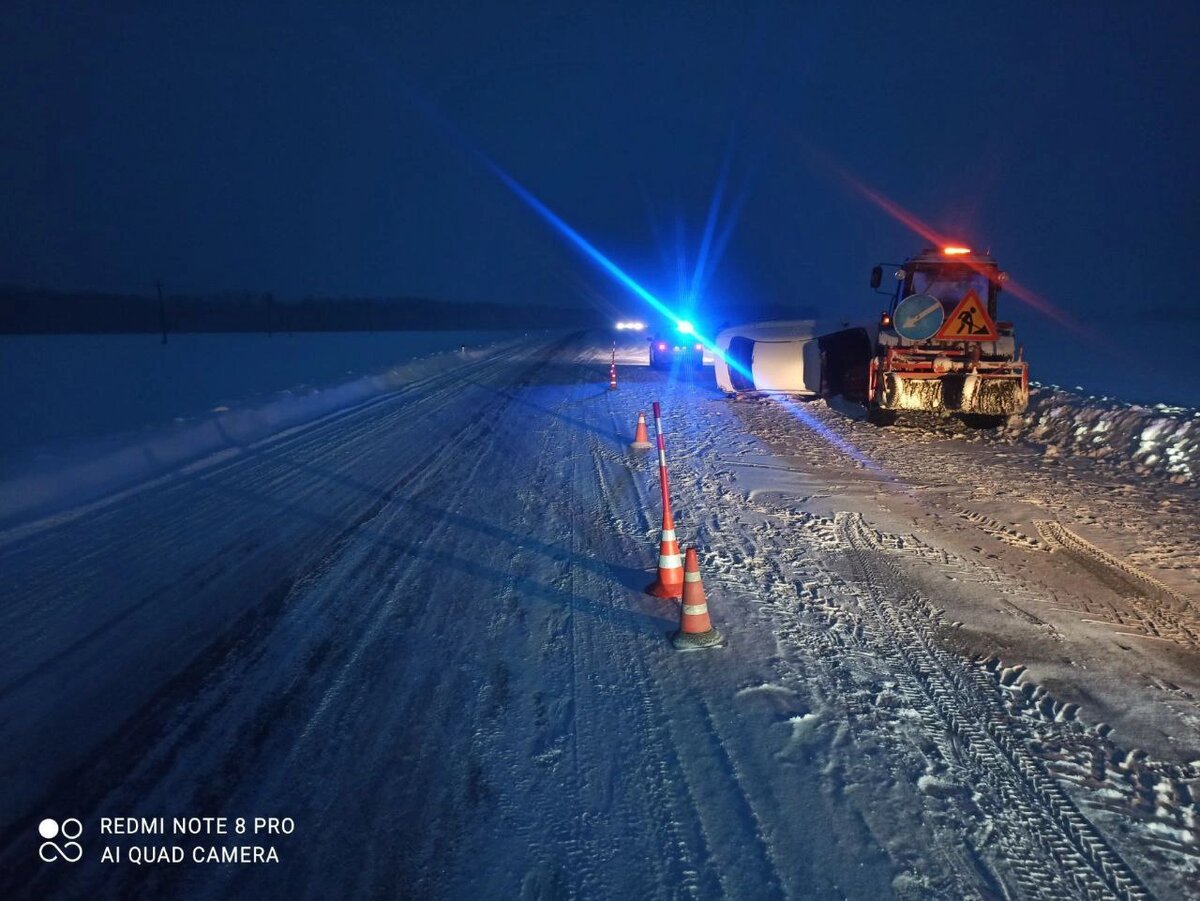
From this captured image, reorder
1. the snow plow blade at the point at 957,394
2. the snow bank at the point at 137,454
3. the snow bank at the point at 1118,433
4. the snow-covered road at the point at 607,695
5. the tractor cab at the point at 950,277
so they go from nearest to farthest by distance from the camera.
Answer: the snow-covered road at the point at 607,695
the snow bank at the point at 137,454
the snow bank at the point at 1118,433
the snow plow blade at the point at 957,394
the tractor cab at the point at 950,277

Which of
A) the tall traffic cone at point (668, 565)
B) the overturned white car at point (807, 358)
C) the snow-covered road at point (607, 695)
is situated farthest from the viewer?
the overturned white car at point (807, 358)

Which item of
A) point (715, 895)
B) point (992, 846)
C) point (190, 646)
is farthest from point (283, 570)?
point (992, 846)

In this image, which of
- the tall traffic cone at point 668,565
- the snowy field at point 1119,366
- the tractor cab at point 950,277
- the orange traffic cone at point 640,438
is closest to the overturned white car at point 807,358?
the tractor cab at point 950,277

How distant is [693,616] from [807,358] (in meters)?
12.0

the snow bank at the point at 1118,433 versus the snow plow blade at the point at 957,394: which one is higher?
the snow plow blade at the point at 957,394

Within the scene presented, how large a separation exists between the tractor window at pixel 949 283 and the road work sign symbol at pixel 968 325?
1799mm

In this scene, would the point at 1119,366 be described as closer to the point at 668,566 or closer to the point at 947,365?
the point at 947,365

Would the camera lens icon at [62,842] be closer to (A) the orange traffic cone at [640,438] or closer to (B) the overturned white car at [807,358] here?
(A) the orange traffic cone at [640,438]

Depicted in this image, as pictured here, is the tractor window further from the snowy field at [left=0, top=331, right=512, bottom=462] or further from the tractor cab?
the snowy field at [left=0, top=331, right=512, bottom=462]

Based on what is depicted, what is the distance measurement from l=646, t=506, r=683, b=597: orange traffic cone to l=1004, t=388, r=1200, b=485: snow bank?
7424mm

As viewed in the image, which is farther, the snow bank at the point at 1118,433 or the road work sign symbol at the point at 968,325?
the road work sign symbol at the point at 968,325

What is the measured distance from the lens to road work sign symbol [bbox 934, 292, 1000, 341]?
11.8 metres

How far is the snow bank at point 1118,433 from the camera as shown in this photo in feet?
30.4

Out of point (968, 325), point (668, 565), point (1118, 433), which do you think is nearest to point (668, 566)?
point (668, 565)
